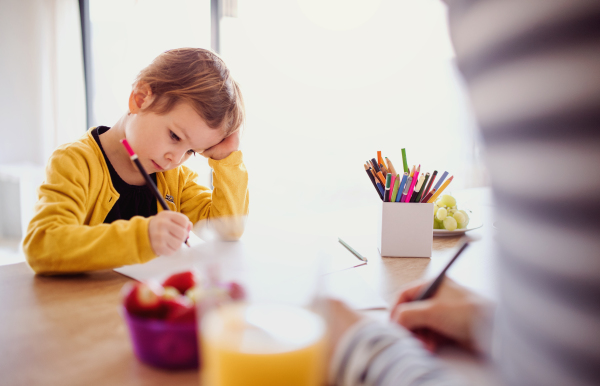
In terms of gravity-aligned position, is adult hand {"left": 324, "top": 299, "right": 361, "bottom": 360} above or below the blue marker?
below

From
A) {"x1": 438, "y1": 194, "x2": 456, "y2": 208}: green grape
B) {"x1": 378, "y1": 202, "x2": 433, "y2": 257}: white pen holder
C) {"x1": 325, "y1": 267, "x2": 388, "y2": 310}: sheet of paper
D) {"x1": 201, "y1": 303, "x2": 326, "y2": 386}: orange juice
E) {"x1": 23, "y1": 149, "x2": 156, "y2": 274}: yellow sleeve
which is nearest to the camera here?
{"x1": 201, "y1": 303, "x2": 326, "y2": 386}: orange juice

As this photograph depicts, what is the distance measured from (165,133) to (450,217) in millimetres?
783

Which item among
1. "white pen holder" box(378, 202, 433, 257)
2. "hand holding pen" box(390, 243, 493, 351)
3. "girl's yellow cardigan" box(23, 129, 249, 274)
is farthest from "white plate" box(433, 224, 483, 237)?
"hand holding pen" box(390, 243, 493, 351)

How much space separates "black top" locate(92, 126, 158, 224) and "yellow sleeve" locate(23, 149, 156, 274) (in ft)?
0.64

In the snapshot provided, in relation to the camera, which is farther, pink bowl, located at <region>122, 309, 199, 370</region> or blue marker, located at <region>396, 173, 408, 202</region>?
blue marker, located at <region>396, 173, 408, 202</region>

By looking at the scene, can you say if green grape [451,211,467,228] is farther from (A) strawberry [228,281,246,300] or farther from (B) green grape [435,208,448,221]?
(A) strawberry [228,281,246,300]

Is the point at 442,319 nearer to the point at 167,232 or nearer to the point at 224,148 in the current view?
the point at 167,232

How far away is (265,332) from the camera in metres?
0.32

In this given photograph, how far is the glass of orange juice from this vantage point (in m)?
0.31

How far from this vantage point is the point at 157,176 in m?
1.26

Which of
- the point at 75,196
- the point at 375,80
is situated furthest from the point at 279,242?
the point at 375,80

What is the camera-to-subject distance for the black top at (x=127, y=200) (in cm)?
112

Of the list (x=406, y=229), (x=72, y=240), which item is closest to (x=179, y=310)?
(x=72, y=240)

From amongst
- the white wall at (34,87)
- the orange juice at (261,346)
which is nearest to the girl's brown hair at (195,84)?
the orange juice at (261,346)
